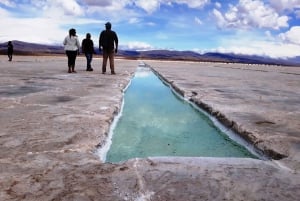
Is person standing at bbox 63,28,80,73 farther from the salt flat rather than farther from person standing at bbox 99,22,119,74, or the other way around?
the salt flat

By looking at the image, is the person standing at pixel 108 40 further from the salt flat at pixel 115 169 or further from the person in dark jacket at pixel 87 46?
the salt flat at pixel 115 169

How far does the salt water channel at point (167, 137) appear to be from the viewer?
11.6 feet

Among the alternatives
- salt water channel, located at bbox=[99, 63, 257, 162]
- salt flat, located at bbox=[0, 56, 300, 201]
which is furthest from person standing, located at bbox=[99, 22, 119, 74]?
salt flat, located at bbox=[0, 56, 300, 201]

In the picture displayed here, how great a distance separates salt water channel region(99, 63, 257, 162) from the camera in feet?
11.6

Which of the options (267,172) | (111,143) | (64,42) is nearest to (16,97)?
(111,143)

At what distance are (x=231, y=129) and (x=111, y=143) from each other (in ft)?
5.14

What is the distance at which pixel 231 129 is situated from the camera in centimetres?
457

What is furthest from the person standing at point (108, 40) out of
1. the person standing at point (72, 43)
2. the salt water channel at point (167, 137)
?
the salt water channel at point (167, 137)

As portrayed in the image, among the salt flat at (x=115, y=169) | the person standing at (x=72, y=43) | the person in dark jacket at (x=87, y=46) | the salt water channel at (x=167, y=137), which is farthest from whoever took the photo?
the person in dark jacket at (x=87, y=46)

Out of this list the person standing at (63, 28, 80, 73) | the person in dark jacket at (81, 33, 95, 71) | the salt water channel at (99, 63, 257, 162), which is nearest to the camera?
the salt water channel at (99, 63, 257, 162)

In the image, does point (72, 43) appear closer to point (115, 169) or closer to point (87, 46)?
point (87, 46)

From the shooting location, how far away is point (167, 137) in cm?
420

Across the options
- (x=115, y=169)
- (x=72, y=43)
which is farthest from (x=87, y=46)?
(x=115, y=169)

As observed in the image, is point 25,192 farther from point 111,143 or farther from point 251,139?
point 251,139
